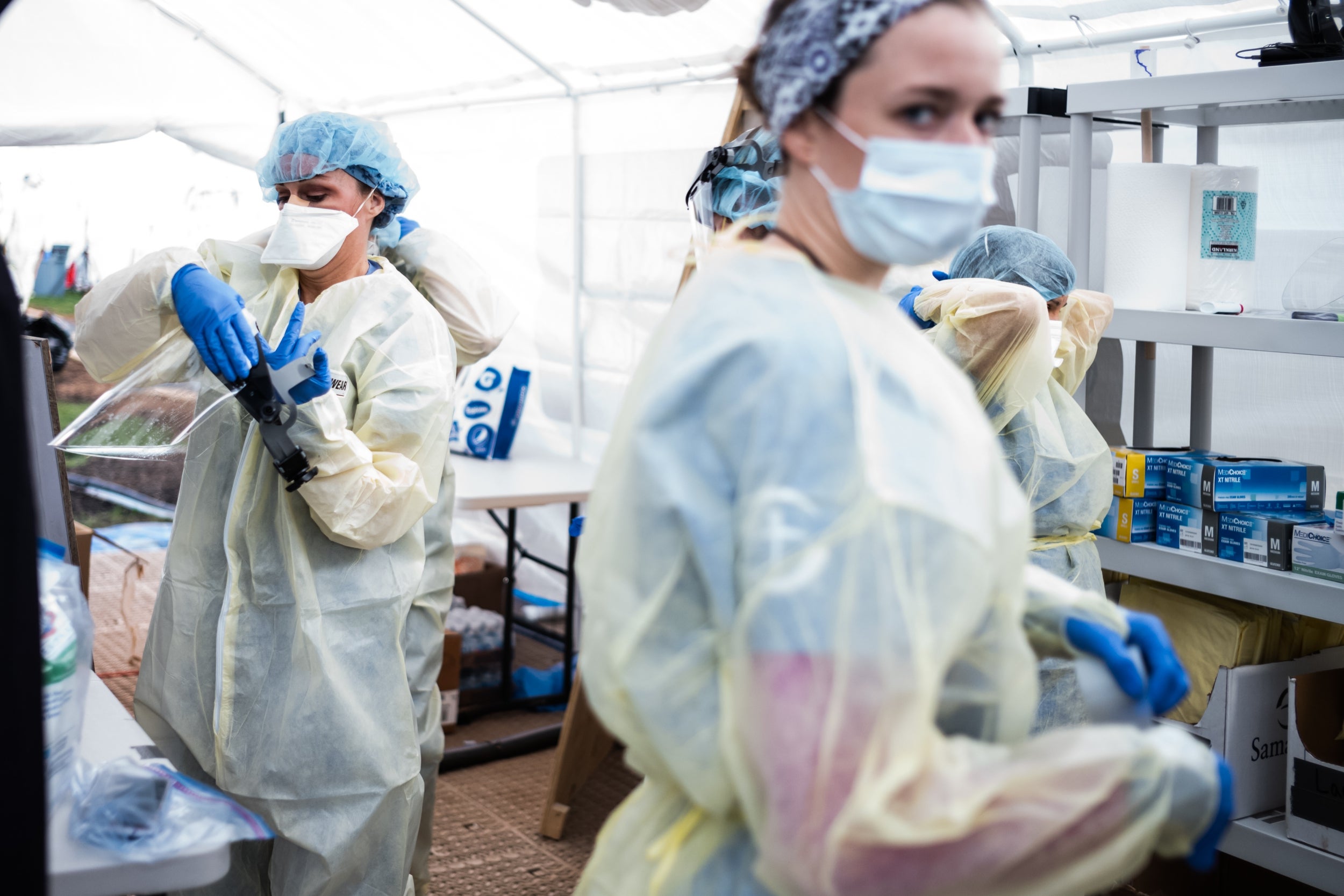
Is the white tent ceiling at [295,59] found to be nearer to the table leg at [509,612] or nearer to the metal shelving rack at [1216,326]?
the metal shelving rack at [1216,326]

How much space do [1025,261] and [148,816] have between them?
1.72m

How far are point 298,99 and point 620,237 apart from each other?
2033 mm

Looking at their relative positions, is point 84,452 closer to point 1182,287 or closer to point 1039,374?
point 1039,374

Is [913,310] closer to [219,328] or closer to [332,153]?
[332,153]

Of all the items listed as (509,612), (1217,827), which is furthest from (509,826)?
(1217,827)

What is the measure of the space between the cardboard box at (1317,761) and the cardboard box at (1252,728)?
0.19 ft

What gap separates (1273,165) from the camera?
2379 mm

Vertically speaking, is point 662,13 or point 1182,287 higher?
point 662,13

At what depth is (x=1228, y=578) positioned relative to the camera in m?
2.06

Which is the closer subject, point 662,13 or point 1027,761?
point 1027,761

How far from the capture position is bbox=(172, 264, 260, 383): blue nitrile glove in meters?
1.54

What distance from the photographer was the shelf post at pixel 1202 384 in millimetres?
2465

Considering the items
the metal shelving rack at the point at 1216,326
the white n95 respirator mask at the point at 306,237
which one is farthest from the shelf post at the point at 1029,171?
the white n95 respirator mask at the point at 306,237

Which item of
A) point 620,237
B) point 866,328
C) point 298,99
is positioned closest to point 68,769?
point 866,328
